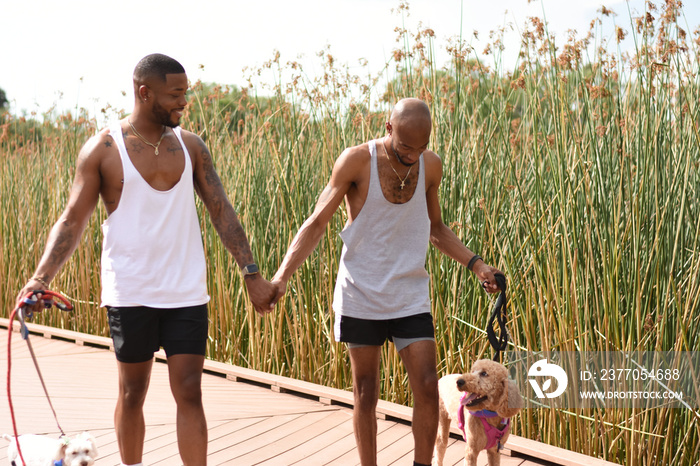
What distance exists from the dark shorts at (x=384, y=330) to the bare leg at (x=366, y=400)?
0.04 metres

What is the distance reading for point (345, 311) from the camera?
269cm

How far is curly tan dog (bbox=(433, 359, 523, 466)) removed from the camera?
257 cm

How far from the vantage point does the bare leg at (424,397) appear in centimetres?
259

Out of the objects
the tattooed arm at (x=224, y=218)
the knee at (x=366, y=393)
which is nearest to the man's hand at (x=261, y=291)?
the tattooed arm at (x=224, y=218)

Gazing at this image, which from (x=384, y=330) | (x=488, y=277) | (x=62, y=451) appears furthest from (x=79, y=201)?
A: (x=488, y=277)

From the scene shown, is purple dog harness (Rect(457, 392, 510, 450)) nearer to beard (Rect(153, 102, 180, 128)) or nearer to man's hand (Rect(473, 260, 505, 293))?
man's hand (Rect(473, 260, 505, 293))

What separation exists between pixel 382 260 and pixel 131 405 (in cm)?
97

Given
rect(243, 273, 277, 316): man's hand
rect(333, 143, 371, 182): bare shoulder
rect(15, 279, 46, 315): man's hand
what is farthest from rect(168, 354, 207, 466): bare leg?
rect(333, 143, 371, 182): bare shoulder

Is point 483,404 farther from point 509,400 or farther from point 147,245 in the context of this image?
point 147,245

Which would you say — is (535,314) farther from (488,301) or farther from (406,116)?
(406,116)

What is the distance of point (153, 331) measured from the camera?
2.38m

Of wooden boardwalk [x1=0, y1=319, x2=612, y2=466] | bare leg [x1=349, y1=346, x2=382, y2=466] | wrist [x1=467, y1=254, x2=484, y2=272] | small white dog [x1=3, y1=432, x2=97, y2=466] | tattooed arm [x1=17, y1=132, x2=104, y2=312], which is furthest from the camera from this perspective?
wooden boardwalk [x1=0, y1=319, x2=612, y2=466]

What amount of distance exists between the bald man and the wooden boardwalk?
2.08 ft

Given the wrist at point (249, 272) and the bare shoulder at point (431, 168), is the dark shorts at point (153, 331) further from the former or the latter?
the bare shoulder at point (431, 168)
